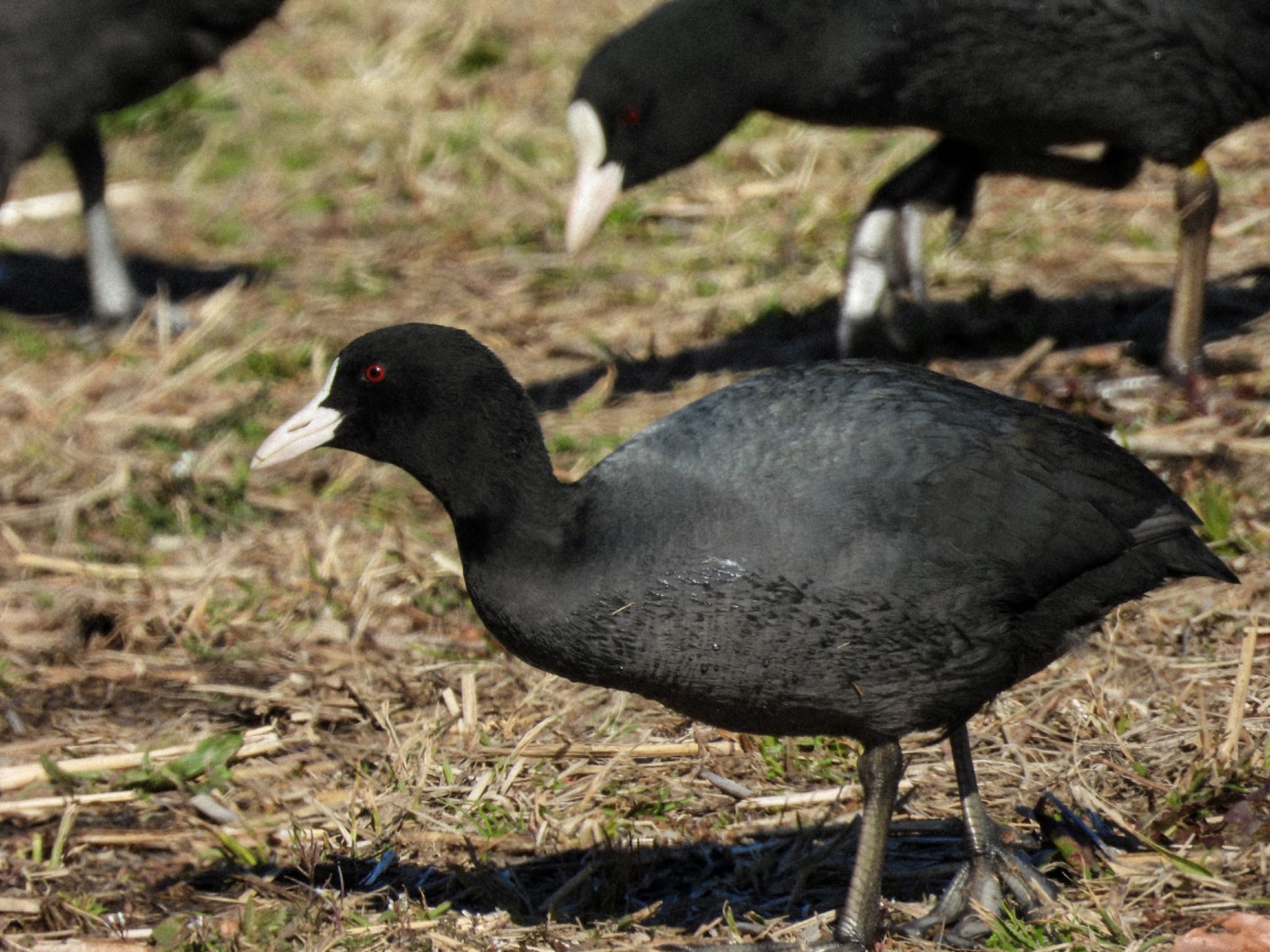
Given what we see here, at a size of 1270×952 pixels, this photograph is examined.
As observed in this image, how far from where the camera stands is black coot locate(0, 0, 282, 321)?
20.1ft

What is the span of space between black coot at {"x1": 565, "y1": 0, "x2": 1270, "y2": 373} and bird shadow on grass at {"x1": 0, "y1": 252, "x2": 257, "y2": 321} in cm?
232

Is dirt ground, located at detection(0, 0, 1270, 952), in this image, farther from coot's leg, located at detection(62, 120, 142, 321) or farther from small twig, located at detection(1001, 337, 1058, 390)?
coot's leg, located at detection(62, 120, 142, 321)

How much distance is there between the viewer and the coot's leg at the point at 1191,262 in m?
4.97

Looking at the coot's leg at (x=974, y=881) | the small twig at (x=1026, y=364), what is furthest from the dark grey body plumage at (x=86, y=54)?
the coot's leg at (x=974, y=881)

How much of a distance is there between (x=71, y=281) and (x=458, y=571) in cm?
347

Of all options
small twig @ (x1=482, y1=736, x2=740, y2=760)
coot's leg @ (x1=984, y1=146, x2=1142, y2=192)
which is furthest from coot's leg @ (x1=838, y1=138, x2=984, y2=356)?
small twig @ (x1=482, y1=736, x2=740, y2=760)

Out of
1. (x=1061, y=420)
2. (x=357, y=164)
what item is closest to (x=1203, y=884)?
(x=1061, y=420)

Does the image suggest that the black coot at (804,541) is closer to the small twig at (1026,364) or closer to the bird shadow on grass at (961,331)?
the small twig at (1026,364)

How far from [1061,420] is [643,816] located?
1254 millimetres

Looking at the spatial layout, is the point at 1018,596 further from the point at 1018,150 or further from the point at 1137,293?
the point at 1137,293

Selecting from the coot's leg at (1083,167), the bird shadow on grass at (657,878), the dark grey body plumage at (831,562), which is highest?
the dark grey body plumage at (831,562)

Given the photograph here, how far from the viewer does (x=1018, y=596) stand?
9.90 ft

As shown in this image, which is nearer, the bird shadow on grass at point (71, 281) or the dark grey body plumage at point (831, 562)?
the dark grey body plumage at point (831, 562)

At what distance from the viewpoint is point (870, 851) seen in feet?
10.0
